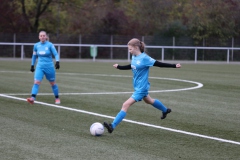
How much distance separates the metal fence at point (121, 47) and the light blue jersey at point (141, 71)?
3363 centimetres

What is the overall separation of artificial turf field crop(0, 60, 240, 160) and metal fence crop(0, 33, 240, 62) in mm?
26968

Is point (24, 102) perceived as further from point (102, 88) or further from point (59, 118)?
point (102, 88)

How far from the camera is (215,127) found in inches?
423

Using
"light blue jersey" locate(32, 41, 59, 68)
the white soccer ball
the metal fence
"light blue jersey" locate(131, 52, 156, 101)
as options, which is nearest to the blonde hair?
"light blue jersey" locate(131, 52, 156, 101)

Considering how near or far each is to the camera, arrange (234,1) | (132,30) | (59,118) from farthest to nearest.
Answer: (132,30) < (234,1) < (59,118)

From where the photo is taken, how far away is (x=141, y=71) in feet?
33.8

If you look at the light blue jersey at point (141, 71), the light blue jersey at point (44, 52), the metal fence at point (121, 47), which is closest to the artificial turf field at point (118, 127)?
the light blue jersey at point (141, 71)

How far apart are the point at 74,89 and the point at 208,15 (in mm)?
21434

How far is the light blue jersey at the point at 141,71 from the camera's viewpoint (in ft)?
33.6

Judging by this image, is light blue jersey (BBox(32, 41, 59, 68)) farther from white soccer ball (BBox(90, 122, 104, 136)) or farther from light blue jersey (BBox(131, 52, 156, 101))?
white soccer ball (BBox(90, 122, 104, 136))

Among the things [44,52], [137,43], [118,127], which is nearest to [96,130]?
[118,127]

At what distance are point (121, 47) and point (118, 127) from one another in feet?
120

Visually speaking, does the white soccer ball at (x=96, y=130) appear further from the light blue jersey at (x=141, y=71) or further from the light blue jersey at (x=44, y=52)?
the light blue jersey at (x=44, y=52)

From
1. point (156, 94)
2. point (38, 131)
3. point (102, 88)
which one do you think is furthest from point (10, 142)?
point (102, 88)
